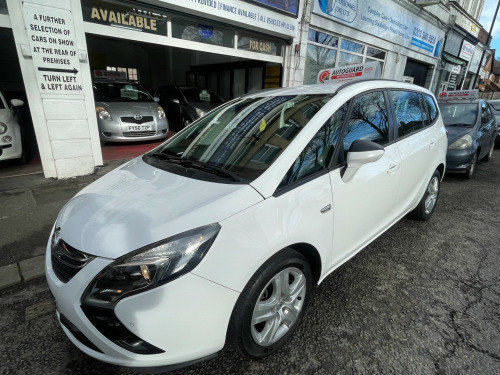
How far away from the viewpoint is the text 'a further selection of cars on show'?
645 cm

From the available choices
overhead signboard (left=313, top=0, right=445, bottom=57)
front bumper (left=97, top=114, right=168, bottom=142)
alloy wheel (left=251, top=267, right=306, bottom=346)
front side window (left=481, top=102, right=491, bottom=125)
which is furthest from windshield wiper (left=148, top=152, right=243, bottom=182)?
overhead signboard (left=313, top=0, right=445, bottom=57)

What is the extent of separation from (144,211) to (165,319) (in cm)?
56

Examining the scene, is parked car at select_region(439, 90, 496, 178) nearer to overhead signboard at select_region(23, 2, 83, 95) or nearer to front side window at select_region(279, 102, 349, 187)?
front side window at select_region(279, 102, 349, 187)

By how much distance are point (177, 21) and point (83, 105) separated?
9.51ft

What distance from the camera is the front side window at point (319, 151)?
5.65 ft

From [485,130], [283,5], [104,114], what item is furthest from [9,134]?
[485,130]

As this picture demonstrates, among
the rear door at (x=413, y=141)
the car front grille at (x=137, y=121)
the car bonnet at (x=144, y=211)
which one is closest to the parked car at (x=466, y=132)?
the rear door at (x=413, y=141)

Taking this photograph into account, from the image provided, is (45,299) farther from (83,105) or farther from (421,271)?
(83,105)

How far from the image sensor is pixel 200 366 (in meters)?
1.72

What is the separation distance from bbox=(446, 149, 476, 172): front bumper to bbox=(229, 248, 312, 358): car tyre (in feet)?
16.6

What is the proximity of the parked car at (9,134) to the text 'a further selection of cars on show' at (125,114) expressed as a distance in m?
1.60

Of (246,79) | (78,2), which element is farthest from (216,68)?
(78,2)

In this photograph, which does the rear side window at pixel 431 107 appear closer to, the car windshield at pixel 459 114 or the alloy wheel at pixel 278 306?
the alloy wheel at pixel 278 306

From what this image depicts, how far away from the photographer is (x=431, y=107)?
3.42 metres
